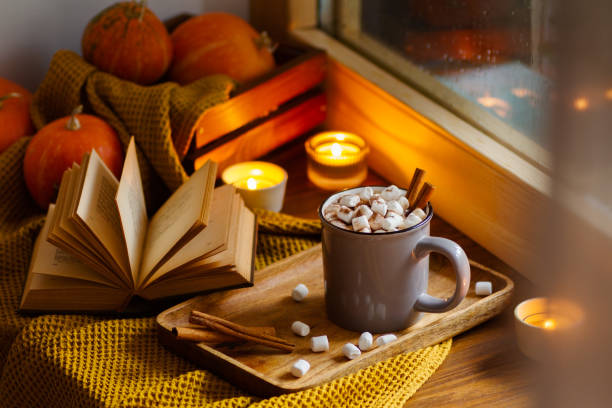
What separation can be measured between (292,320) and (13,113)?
64 centimetres

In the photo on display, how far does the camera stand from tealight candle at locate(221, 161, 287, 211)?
1.10 metres

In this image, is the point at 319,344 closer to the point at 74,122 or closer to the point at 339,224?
the point at 339,224

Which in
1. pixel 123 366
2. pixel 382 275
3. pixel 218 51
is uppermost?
pixel 218 51

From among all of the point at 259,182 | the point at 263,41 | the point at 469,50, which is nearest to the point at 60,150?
the point at 259,182

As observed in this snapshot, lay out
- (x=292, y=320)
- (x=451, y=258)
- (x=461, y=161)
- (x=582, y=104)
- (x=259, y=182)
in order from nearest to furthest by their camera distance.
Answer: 1. (x=582, y=104)
2. (x=451, y=258)
3. (x=292, y=320)
4. (x=461, y=161)
5. (x=259, y=182)

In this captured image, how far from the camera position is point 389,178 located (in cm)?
124

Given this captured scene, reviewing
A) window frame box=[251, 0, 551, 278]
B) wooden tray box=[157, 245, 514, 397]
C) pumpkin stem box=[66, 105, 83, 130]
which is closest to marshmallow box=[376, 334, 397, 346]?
wooden tray box=[157, 245, 514, 397]

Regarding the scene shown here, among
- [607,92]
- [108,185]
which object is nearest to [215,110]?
[108,185]

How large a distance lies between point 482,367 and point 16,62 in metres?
0.98

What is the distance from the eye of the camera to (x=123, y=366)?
82 centimetres

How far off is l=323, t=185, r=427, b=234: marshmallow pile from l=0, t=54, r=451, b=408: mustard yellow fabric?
146mm

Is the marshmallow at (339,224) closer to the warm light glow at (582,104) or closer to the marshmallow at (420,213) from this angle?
the marshmallow at (420,213)

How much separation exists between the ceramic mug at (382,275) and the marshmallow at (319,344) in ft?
0.15

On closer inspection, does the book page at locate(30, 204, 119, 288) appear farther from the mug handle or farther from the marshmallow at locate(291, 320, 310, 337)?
the mug handle
